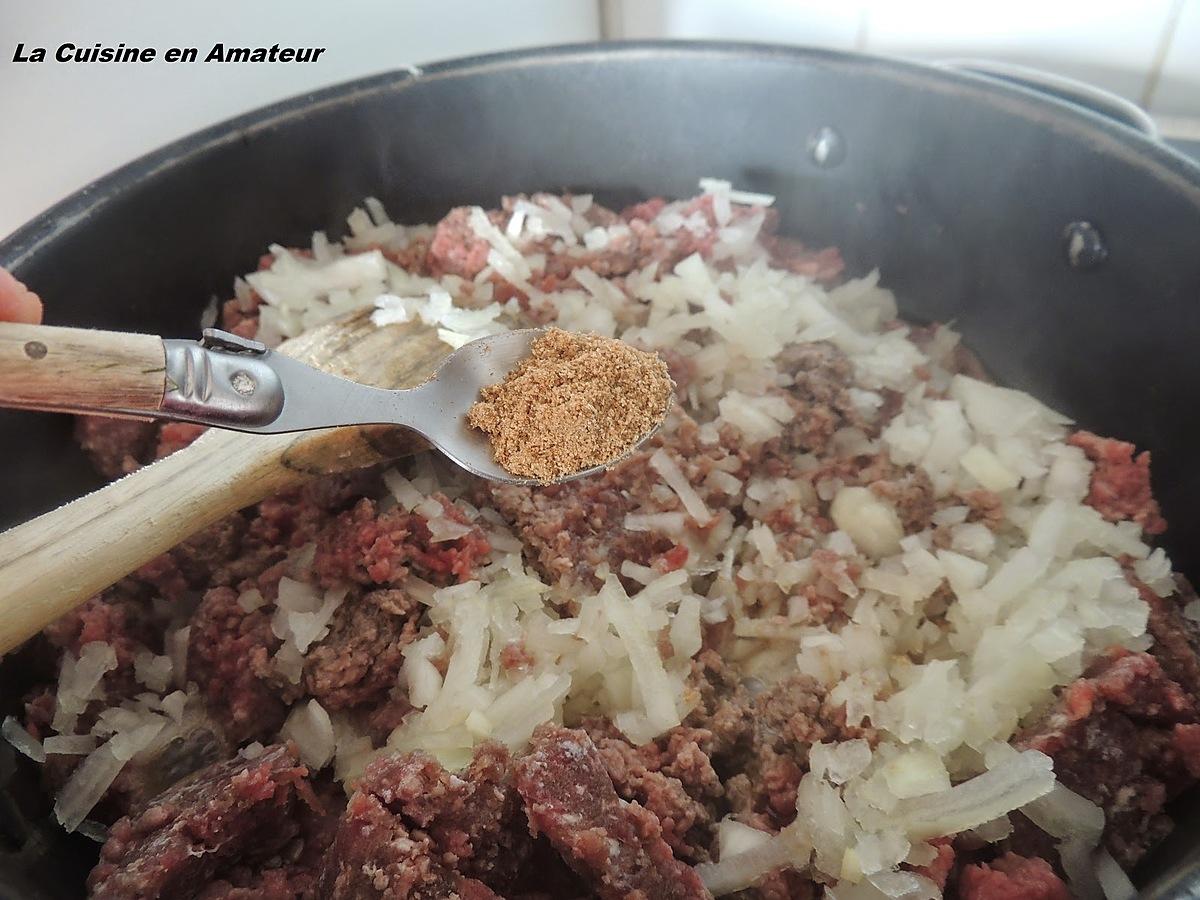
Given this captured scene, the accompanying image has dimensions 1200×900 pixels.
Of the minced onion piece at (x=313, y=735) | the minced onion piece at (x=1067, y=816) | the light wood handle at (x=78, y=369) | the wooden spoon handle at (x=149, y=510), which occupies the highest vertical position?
the light wood handle at (x=78, y=369)

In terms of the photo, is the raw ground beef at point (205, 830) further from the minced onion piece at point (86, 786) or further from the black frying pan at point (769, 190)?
the black frying pan at point (769, 190)

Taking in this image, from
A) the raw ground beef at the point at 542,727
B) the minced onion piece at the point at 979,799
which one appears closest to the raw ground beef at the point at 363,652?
the raw ground beef at the point at 542,727

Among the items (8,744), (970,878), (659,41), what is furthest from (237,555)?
(659,41)

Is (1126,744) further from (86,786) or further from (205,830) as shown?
(86,786)

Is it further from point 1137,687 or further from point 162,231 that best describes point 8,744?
point 1137,687

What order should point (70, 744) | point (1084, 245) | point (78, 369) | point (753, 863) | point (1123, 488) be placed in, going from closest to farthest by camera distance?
point (78, 369), point (753, 863), point (70, 744), point (1123, 488), point (1084, 245)

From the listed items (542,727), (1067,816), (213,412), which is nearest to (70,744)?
(213,412)

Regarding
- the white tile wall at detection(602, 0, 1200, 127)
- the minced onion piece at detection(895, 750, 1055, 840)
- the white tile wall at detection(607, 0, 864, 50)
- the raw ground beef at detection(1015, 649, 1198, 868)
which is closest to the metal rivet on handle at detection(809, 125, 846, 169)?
the white tile wall at detection(607, 0, 864, 50)
